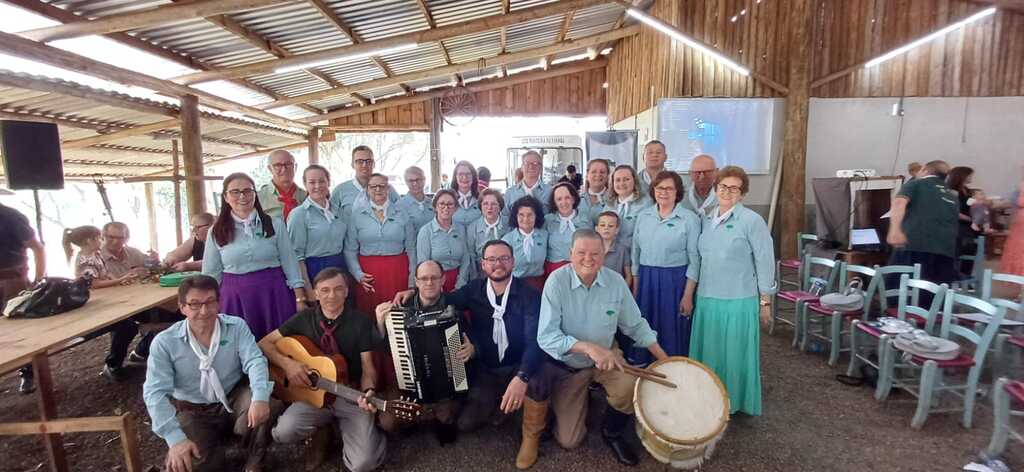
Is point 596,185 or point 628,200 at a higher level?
point 596,185

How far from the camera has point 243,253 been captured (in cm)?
307

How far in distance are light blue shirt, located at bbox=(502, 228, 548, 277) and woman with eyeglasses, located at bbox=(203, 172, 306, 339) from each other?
5.01 ft

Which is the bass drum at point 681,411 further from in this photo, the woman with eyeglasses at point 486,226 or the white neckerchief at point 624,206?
the woman with eyeglasses at point 486,226

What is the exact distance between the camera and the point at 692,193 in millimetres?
3822

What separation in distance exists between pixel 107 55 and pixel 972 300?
7790mm

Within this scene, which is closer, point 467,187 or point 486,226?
point 486,226

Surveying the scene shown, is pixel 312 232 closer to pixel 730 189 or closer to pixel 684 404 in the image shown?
pixel 684 404

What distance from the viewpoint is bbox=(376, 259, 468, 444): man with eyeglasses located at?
2.96m

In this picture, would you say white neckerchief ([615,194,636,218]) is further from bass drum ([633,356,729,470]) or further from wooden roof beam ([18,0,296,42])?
wooden roof beam ([18,0,296,42])

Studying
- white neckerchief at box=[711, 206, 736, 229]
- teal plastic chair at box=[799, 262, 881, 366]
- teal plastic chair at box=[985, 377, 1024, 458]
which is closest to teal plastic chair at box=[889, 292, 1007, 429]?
teal plastic chair at box=[985, 377, 1024, 458]

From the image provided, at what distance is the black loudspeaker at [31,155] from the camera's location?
14.6ft

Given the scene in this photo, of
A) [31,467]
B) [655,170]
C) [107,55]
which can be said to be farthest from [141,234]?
[655,170]

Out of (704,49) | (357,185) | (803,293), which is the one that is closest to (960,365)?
(803,293)

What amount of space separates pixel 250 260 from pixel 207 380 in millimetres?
799
